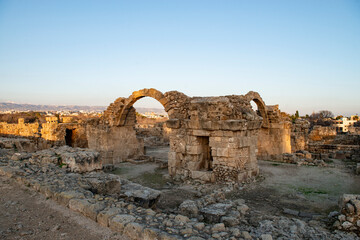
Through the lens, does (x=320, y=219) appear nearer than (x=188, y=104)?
Yes

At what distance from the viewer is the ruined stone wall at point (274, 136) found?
1296 centimetres

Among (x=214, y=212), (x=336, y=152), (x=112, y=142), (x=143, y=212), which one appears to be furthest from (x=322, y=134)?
(x=143, y=212)

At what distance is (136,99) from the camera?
11.3m

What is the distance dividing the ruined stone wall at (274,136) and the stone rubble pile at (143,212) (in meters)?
7.89

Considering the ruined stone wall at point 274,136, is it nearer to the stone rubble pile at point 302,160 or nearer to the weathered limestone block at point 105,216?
the stone rubble pile at point 302,160

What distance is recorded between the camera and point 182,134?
881cm

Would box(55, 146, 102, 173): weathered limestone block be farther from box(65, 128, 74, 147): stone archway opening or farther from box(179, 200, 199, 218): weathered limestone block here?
box(65, 128, 74, 147): stone archway opening

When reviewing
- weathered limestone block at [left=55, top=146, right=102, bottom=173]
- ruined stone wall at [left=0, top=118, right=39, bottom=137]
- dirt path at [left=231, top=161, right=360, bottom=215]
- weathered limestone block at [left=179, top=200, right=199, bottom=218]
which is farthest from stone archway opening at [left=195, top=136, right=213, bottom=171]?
ruined stone wall at [left=0, top=118, right=39, bottom=137]

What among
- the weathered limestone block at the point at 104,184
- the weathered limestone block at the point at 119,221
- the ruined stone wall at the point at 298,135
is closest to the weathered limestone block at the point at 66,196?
the weathered limestone block at the point at 104,184

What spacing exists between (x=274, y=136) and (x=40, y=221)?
1186 cm

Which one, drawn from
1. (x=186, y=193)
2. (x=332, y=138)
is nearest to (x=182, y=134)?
(x=186, y=193)

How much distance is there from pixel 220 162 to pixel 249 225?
377cm

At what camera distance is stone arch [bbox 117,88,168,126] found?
970cm

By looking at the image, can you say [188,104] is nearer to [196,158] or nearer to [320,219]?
[196,158]
